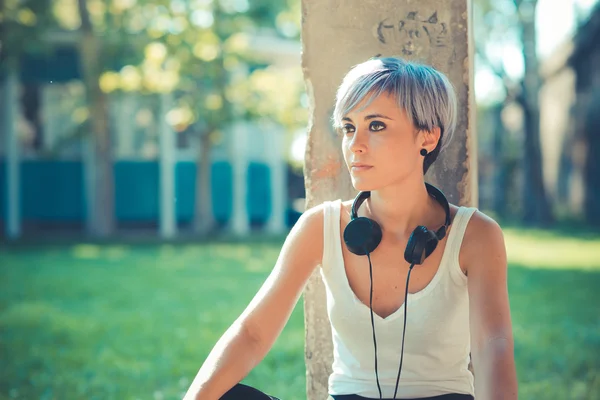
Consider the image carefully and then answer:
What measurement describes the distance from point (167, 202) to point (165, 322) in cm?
1124

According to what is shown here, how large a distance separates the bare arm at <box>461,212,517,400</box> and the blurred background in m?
2.93

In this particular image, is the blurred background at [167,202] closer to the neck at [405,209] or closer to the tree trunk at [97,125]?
the tree trunk at [97,125]

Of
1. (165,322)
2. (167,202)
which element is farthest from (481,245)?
(167,202)

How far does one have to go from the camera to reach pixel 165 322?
7941 mm

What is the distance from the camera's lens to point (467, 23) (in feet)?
10.8

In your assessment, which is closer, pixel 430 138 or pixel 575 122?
pixel 430 138

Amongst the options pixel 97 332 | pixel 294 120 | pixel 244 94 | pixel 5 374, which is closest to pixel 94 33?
pixel 244 94

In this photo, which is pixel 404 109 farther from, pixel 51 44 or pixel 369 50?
pixel 51 44

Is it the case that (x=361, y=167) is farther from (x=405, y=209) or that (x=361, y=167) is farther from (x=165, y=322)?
(x=165, y=322)

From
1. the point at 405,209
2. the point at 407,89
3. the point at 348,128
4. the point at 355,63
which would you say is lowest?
the point at 405,209

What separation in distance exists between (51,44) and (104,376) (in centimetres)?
1463

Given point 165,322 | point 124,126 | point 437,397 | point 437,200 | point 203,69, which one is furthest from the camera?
point 124,126

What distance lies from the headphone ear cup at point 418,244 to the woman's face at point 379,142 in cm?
21

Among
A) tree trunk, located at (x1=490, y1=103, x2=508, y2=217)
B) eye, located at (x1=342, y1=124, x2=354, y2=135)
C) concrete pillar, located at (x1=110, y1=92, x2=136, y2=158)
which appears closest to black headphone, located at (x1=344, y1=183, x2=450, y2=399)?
eye, located at (x1=342, y1=124, x2=354, y2=135)
